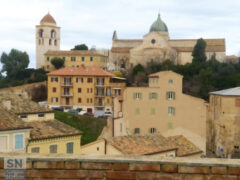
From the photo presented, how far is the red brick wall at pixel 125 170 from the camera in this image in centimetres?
512

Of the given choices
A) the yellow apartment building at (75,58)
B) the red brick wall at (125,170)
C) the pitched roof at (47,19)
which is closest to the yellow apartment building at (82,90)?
the yellow apartment building at (75,58)

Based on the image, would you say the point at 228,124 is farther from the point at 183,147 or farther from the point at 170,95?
the point at 183,147

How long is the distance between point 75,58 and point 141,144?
57.9m

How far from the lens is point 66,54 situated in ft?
269

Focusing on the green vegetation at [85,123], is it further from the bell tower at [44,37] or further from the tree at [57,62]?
the bell tower at [44,37]

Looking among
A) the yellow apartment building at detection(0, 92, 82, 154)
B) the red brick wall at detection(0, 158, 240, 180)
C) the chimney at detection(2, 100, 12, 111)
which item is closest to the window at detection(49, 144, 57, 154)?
the yellow apartment building at detection(0, 92, 82, 154)

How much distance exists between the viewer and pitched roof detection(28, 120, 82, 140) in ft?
A: 79.3

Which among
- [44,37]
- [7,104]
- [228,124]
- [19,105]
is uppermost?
[44,37]

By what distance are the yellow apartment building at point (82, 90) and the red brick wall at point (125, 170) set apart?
2174 inches

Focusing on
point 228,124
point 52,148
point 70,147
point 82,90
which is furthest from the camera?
point 82,90

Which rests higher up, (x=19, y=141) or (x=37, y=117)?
(x=37, y=117)

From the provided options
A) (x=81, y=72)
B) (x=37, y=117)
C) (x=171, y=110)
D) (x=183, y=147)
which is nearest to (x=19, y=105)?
(x=37, y=117)

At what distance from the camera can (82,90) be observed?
60.8 m

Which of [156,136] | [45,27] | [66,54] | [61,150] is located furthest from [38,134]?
[45,27]
